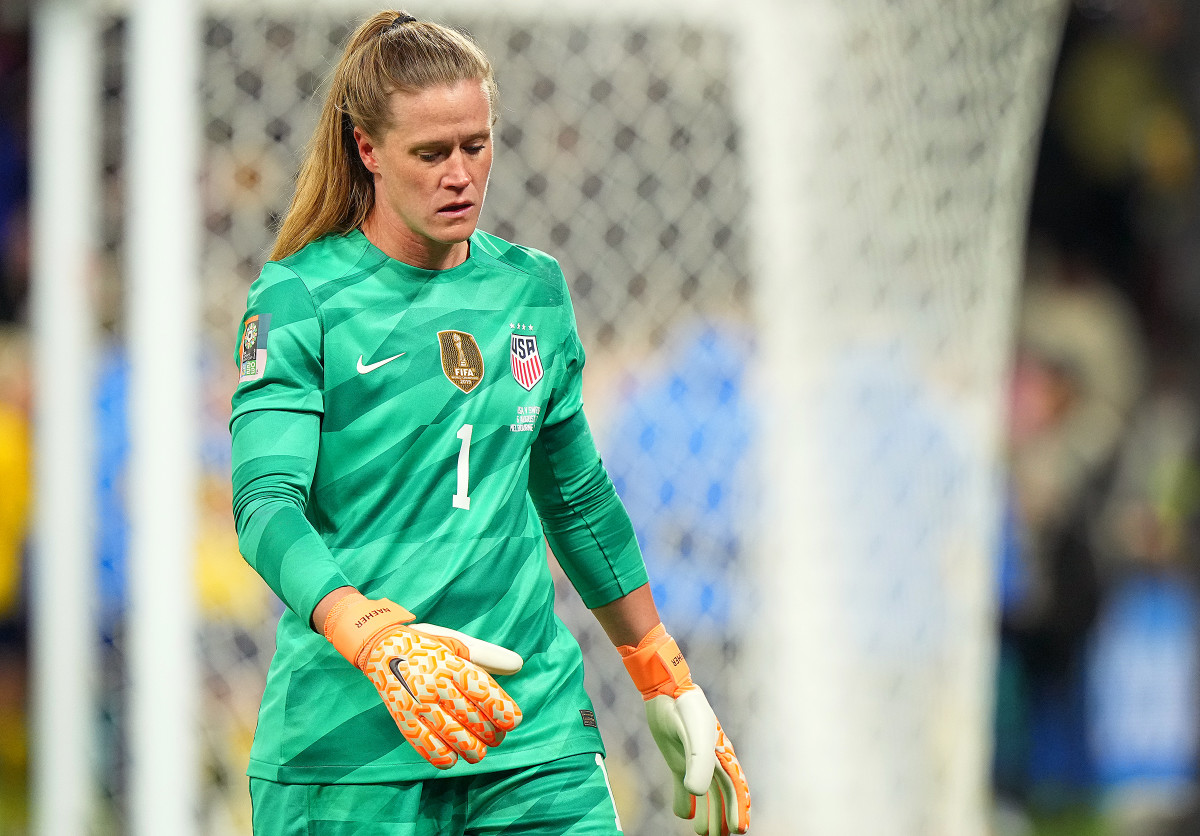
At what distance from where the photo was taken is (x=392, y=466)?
1643 mm

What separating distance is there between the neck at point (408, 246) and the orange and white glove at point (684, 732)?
1.81ft

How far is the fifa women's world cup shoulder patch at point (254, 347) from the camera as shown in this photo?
1.58 meters

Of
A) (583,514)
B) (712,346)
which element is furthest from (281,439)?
(712,346)

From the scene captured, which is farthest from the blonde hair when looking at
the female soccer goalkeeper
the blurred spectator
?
the blurred spectator

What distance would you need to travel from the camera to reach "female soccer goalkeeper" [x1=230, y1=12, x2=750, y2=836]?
1584 millimetres

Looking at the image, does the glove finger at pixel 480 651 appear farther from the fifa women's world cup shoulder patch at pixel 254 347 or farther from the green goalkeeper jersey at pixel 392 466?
the fifa women's world cup shoulder patch at pixel 254 347

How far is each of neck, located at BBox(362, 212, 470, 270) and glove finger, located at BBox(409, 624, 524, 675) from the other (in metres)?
0.44

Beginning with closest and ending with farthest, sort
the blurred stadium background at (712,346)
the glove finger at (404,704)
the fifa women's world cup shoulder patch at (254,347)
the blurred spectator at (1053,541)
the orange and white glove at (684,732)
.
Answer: the glove finger at (404,704), the fifa women's world cup shoulder patch at (254,347), the orange and white glove at (684,732), the blurred stadium background at (712,346), the blurred spectator at (1053,541)

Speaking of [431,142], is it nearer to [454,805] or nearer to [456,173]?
[456,173]

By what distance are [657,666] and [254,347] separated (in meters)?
0.66

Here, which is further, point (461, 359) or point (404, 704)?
point (461, 359)

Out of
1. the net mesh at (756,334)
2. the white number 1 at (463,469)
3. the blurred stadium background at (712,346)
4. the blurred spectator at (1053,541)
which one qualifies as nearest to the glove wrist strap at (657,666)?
the white number 1 at (463,469)

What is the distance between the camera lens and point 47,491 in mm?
4098

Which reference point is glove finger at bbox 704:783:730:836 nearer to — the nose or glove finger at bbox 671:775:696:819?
glove finger at bbox 671:775:696:819
